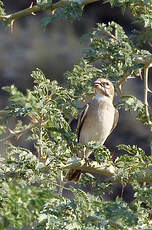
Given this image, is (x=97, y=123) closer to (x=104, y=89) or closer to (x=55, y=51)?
(x=104, y=89)

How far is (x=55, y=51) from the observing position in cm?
903

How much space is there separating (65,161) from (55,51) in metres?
5.45

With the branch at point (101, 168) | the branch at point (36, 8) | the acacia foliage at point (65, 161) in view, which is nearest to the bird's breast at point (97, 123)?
the acacia foliage at point (65, 161)

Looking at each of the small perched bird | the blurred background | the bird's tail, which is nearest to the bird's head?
the small perched bird

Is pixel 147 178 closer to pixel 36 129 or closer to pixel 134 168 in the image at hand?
pixel 134 168

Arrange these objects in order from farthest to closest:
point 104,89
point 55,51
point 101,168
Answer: point 55,51
point 104,89
point 101,168

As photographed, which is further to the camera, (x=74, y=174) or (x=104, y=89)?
(x=104, y=89)

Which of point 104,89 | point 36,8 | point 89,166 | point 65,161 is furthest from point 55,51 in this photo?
point 65,161

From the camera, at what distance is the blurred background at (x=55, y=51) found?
27.0 ft

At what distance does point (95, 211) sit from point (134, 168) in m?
0.48

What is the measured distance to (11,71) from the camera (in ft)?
29.1

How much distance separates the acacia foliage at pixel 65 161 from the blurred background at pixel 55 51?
144 inches

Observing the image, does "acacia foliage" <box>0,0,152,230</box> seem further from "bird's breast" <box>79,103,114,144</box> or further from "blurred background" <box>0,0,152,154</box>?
"blurred background" <box>0,0,152,154</box>

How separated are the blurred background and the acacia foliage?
12.0ft
